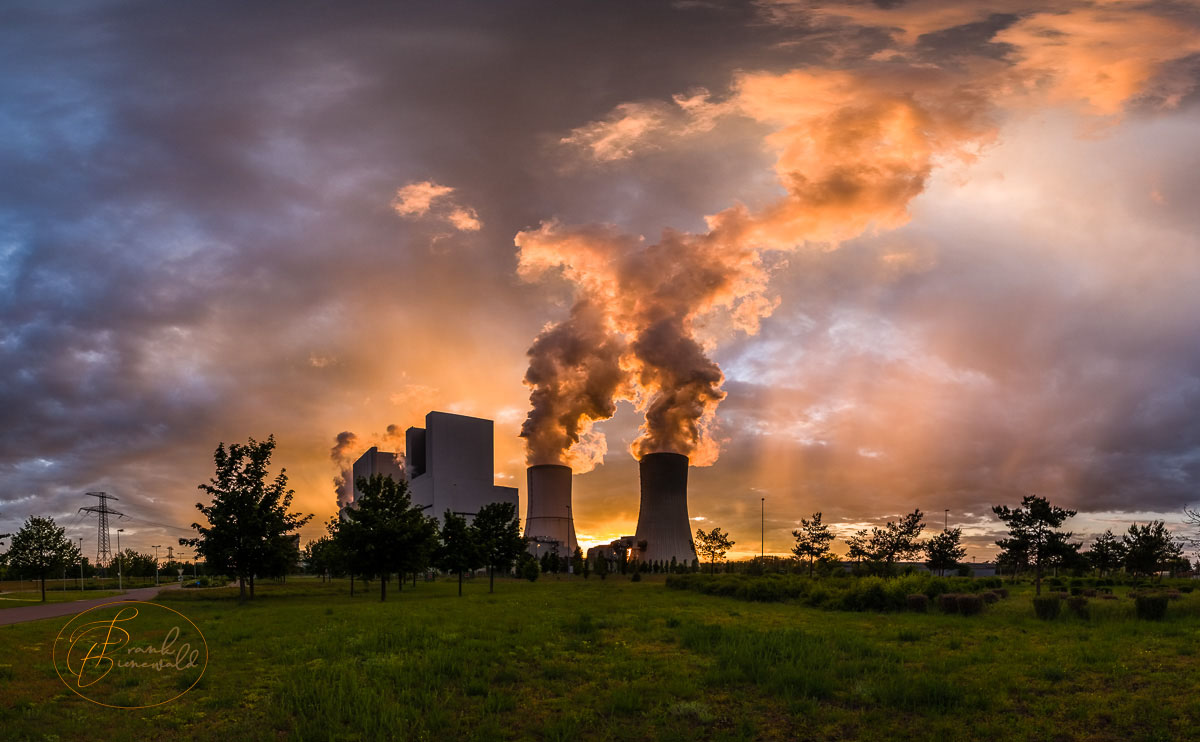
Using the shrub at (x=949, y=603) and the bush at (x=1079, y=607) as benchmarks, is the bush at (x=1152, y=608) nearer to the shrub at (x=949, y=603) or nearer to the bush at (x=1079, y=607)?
the bush at (x=1079, y=607)

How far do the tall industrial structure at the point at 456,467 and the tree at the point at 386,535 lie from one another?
2284 inches

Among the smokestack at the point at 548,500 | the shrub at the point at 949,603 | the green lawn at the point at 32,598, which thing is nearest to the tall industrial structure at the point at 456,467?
the smokestack at the point at 548,500

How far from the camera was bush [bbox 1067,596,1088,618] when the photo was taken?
19.8 m

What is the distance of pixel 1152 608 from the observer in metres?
19.1

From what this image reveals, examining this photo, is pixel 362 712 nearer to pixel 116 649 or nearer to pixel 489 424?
pixel 116 649

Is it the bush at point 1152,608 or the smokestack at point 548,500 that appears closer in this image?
the bush at point 1152,608

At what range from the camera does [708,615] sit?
22.7 m

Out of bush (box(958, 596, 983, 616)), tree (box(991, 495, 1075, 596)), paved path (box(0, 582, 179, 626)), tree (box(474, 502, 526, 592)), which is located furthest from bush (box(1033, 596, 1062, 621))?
paved path (box(0, 582, 179, 626))

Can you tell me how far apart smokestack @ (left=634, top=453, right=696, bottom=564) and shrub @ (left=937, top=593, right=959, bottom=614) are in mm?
46518

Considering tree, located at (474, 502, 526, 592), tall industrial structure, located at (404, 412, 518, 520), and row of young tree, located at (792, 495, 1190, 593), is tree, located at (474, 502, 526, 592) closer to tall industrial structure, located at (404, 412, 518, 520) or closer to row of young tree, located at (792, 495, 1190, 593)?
row of young tree, located at (792, 495, 1190, 593)

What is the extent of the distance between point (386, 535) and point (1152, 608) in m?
31.2

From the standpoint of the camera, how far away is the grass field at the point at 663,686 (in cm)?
961

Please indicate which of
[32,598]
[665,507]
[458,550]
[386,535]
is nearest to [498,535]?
[458,550]

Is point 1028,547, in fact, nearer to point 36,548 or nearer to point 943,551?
point 943,551
